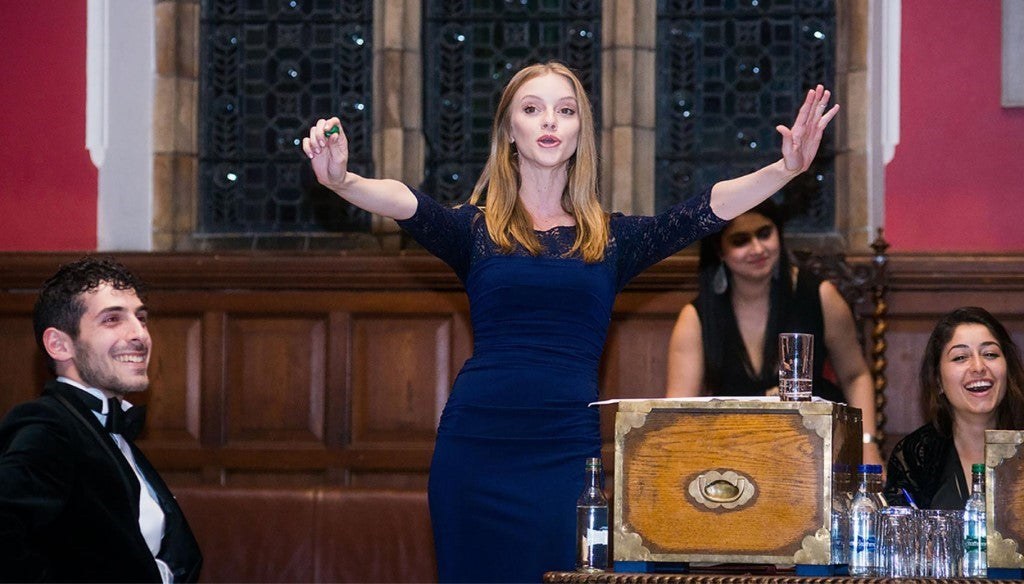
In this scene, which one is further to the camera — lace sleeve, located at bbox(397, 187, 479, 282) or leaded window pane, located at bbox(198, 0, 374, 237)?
leaded window pane, located at bbox(198, 0, 374, 237)

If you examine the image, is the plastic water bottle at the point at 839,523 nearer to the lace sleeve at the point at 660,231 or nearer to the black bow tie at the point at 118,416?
the lace sleeve at the point at 660,231

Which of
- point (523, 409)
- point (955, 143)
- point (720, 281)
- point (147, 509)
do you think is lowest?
point (147, 509)

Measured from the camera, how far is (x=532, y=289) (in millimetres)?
2832

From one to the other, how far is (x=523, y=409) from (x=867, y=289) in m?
2.86

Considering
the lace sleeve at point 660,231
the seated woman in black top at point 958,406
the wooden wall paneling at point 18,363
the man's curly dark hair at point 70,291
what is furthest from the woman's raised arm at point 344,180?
the wooden wall paneling at point 18,363

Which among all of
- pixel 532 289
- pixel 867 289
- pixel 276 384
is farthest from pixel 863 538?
pixel 276 384

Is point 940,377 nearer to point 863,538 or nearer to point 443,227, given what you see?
point 863,538

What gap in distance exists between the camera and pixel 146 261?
594 cm

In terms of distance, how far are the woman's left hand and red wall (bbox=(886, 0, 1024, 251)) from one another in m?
3.34

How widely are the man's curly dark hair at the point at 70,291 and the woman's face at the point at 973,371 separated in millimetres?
1841

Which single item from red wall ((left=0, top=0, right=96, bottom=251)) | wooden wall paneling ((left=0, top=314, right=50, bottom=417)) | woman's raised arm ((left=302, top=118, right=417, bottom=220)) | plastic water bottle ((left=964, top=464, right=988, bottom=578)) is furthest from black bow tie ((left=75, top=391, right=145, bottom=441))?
red wall ((left=0, top=0, right=96, bottom=251))

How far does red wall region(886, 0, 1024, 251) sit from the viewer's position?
19.4ft

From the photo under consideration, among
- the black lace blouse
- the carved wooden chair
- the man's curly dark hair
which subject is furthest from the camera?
the carved wooden chair

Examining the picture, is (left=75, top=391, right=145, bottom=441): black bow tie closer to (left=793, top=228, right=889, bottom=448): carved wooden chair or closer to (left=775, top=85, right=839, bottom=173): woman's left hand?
(left=775, top=85, right=839, bottom=173): woman's left hand
